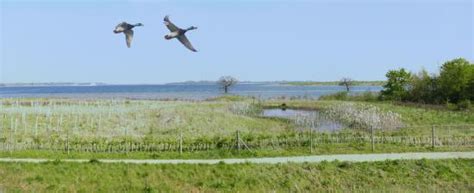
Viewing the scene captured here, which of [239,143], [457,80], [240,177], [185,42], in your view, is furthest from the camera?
[457,80]

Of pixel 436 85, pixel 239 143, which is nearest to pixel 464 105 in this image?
pixel 436 85

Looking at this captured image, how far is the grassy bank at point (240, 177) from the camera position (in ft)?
51.3

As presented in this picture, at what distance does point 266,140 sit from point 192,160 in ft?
12.3

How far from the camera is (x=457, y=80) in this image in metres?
47.9

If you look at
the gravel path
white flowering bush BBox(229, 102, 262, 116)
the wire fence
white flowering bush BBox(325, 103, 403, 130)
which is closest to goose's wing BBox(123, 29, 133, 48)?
the gravel path

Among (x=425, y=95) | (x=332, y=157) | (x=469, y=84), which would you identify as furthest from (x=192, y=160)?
(x=425, y=95)

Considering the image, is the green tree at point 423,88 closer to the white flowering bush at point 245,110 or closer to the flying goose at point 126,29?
the white flowering bush at point 245,110

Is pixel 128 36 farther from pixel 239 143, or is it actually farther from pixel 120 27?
pixel 239 143

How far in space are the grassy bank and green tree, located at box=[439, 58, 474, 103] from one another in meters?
31.3

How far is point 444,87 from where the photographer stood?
5016 cm

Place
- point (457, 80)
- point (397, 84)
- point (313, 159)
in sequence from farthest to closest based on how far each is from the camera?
point (397, 84)
point (457, 80)
point (313, 159)

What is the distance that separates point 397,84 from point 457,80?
9.83 meters

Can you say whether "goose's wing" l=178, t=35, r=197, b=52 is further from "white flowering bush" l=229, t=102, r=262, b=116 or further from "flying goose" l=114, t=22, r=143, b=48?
"white flowering bush" l=229, t=102, r=262, b=116

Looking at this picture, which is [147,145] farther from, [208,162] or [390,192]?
[390,192]
